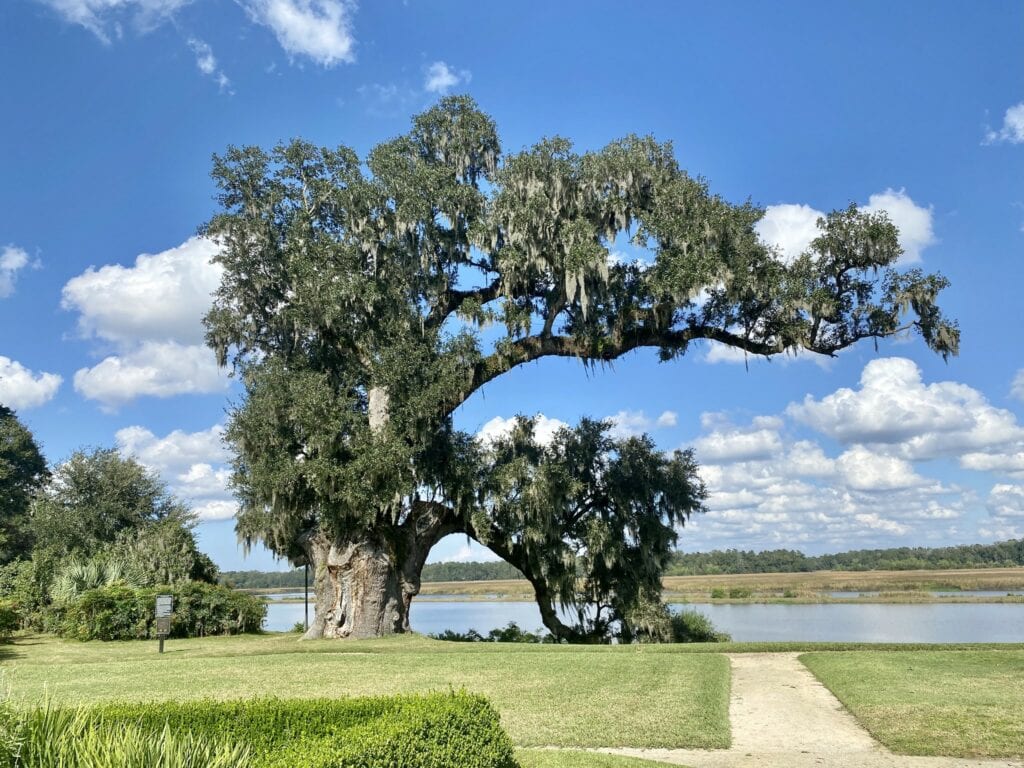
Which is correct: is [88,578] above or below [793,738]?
above

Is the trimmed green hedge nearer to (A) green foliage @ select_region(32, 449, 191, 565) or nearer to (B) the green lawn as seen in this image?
(B) the green lawn

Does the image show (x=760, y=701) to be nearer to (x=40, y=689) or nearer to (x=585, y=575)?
(x=40, y=689)

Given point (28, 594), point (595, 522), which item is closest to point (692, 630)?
point (595, 522)

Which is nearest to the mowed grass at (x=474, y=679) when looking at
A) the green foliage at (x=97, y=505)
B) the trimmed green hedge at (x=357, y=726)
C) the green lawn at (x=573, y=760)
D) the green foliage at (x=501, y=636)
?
the green lawn at (x=573, y=760)

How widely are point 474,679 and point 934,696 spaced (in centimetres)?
620

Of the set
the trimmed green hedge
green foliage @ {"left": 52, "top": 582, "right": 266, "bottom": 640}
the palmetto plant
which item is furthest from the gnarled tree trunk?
the trimmed green hedge

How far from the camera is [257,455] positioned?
1905 centimetres

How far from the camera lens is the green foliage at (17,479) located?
3753 cm

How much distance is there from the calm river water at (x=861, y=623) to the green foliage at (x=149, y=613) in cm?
163

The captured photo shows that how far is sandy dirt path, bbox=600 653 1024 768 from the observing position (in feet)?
22.2

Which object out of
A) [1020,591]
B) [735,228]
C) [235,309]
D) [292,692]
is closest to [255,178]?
[235,309]

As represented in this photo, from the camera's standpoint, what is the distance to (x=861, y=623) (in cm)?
2853

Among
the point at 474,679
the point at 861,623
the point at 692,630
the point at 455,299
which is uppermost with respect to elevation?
the point at 455,299

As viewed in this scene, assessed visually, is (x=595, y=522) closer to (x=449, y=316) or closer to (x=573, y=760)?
(x=449, y=316)
